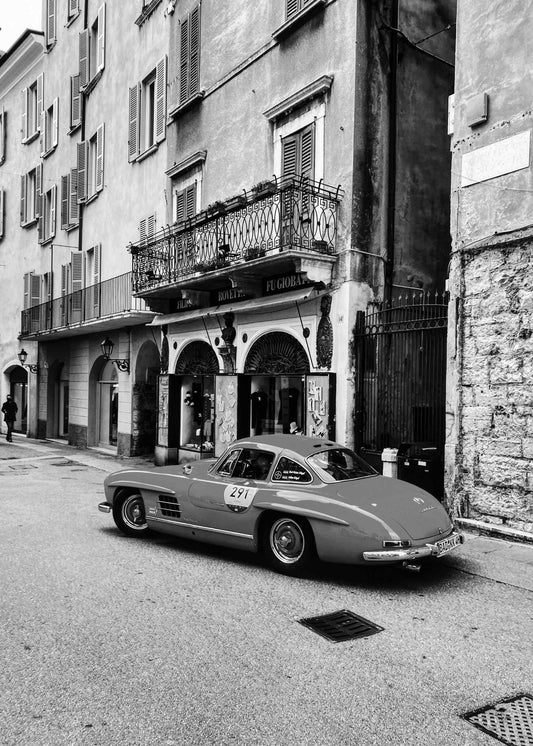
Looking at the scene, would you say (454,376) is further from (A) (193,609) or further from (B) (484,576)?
(A) (193,609)

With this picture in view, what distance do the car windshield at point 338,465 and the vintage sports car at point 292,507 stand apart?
1cm

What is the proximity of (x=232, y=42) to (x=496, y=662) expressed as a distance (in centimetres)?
1406

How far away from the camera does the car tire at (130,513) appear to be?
8.30 metres

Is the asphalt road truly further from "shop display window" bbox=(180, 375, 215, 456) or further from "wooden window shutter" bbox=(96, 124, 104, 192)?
"wooden window shutter" bbox=(96, 124, 104, 192)

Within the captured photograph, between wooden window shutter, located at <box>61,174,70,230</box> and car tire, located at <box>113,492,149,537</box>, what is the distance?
17.4m

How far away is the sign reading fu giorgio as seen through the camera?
12.3 m

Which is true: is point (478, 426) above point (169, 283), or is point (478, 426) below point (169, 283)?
below

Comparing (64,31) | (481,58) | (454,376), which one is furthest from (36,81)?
(454,376)

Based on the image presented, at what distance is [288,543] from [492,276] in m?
4.83

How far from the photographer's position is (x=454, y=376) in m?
9.37

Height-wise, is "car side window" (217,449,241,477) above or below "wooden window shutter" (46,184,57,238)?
below

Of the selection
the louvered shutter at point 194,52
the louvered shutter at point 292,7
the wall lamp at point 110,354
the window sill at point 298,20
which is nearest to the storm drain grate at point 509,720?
the window sill at point 298,20

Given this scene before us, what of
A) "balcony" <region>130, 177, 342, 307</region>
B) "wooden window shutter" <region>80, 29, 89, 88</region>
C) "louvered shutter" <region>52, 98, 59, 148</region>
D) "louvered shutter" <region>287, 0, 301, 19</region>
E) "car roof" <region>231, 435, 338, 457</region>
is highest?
"wooden window shutter" <region>80, 29, 89, 88</region>

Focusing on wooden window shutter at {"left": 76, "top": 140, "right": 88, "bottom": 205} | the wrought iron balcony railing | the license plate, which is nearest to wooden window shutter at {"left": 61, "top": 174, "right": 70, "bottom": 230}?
wooden window shutter at {"left": 76, "top": 140, "right": 88, "bottom": 205}
